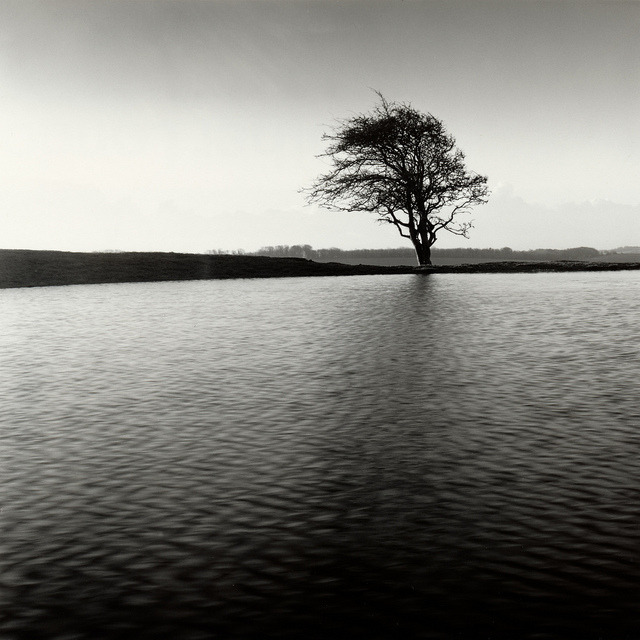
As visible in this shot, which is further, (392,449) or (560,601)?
(392,449)

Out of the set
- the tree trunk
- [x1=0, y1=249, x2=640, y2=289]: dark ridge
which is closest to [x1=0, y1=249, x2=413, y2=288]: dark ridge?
[x1=0, y1=249, x2=640, y2=289]: dark ridge

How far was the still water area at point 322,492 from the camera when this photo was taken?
5848 mm

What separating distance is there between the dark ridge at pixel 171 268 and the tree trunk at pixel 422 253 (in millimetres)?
1177

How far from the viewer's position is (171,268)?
57938 millimetres

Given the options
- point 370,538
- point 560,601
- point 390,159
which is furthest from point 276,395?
point 390,159

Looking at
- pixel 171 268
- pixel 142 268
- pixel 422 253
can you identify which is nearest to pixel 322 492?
pixel 142 268

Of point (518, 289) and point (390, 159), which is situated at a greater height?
point (390, 159)

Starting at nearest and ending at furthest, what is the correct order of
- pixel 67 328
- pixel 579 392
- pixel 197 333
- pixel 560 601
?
pixel 560 601
pixel 579 392
pixel 197 333
pixel 67 328

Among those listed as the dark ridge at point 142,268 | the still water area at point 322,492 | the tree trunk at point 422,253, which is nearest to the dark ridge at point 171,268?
the dark ridge at point 142,268

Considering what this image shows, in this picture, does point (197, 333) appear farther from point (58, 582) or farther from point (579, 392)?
point (58, 582)

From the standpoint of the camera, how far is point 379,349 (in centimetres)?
1991

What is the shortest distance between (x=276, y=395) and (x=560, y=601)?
856 centimetres

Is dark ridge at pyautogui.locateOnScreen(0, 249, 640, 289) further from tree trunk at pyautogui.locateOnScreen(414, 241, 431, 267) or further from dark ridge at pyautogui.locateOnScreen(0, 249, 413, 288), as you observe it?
tree trunk at pyautogui.locateOnScreen(414, 241, 431, 267)

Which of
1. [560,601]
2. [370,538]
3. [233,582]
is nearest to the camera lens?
[560,601]
